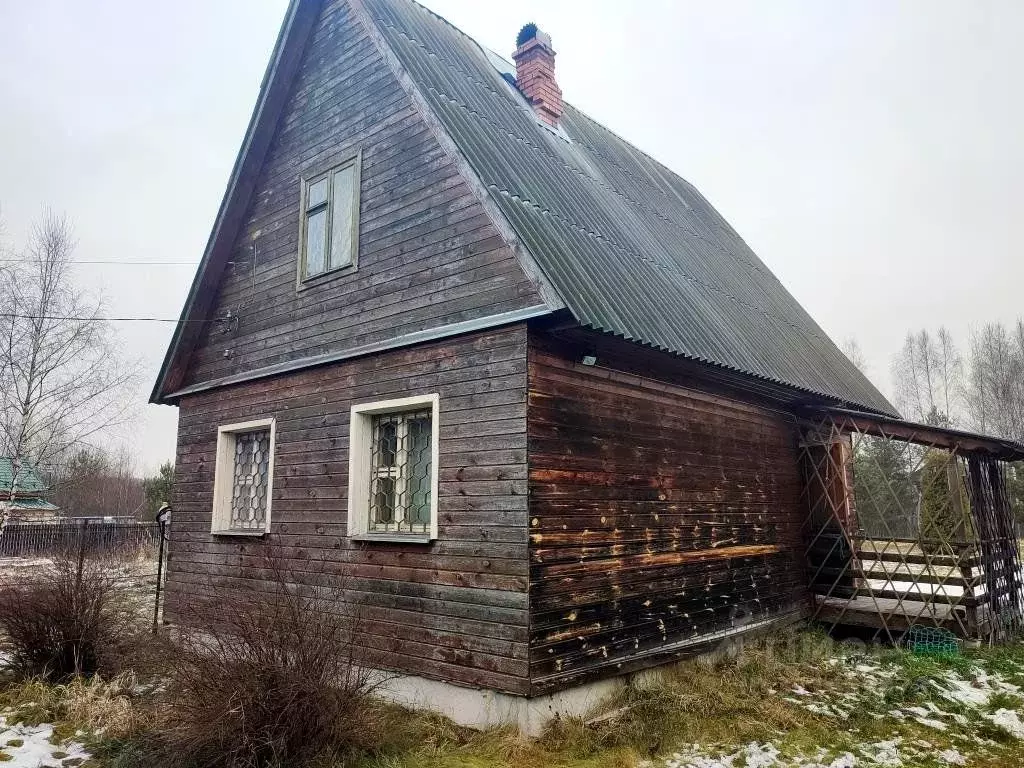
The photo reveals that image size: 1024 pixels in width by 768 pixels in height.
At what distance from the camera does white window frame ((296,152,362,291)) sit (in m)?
8.14

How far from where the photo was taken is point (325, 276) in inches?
331

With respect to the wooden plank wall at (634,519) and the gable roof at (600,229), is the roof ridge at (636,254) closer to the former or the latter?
the gable roof at (600,229)

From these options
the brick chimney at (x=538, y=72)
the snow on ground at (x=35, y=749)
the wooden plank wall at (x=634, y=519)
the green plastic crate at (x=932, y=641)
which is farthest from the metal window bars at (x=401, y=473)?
A: the green plastic crate at (x=932, y=641)

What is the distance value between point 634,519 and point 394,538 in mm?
2300

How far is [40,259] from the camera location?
19.5 metres

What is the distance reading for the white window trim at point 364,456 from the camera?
6871mm

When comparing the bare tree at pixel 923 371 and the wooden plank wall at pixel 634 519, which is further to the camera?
the bare tree at pixel 923 371

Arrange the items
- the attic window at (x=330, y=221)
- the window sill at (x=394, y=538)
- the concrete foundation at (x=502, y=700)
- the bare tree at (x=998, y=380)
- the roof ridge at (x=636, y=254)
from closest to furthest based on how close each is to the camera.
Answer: the concrete foundation at (x=502, y=700) → the window sill at (x=394, y=538) → the roof ridge at (x=636, y=254) → the attic window at (x=330, y=221) → the bare tree at (x=998, y=380)

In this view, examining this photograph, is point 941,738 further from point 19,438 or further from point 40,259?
point 40,259

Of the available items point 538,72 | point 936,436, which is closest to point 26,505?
point 538,72

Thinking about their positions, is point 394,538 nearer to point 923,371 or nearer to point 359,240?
point 359,240

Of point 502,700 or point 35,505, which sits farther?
point 35,505

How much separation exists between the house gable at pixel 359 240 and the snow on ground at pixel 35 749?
4097 mm

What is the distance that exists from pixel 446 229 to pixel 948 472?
→ 691cm
